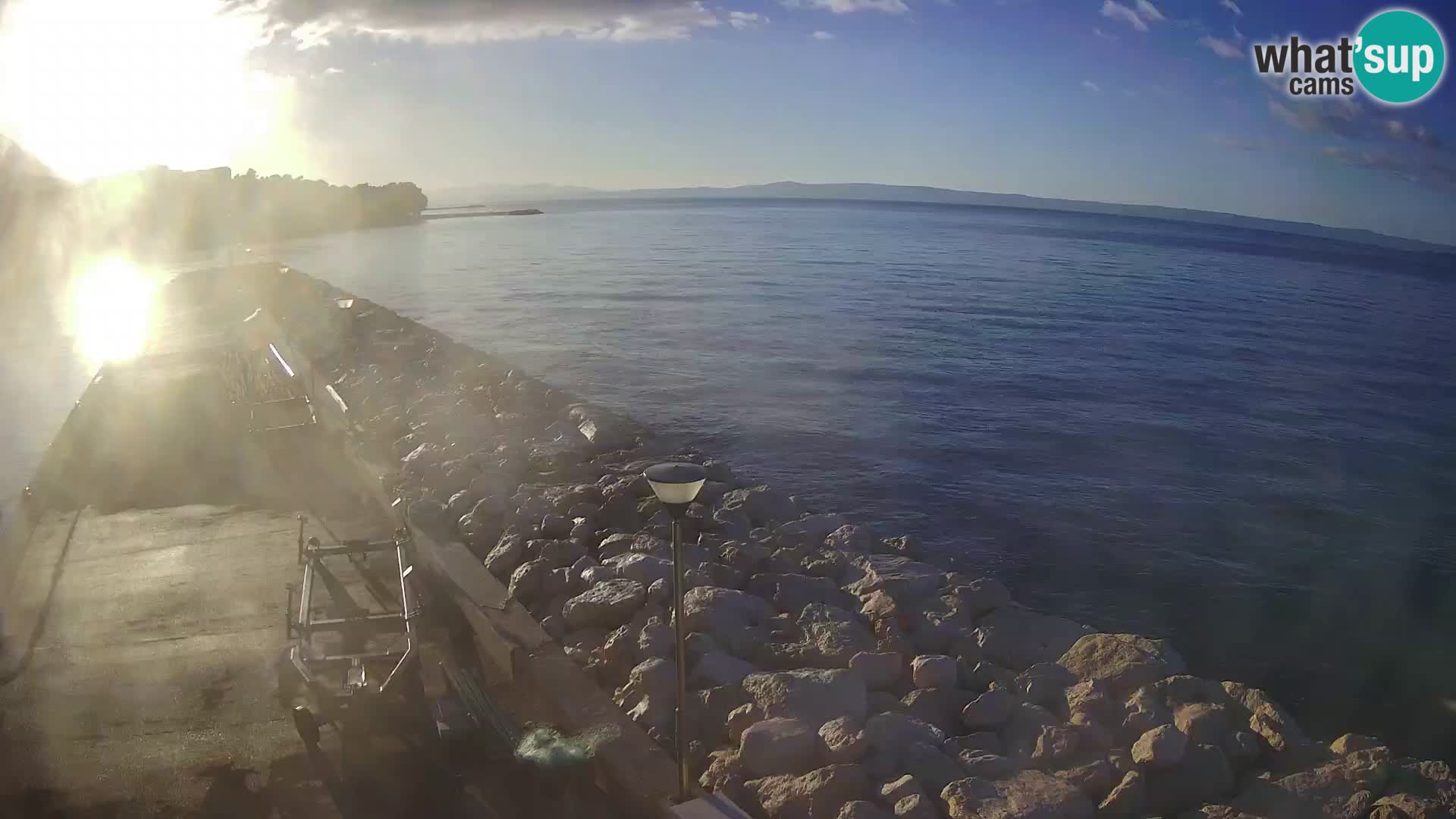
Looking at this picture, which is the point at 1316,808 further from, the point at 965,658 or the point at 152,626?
the point at 152,626

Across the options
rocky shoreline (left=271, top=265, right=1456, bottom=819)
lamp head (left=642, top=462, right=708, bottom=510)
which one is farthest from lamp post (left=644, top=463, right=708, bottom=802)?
rocky shoreline (left=271, top=265, right=1456, bottom=819)

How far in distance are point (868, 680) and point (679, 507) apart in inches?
114

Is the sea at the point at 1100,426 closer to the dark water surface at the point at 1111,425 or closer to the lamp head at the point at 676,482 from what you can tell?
the dark water surface at the point at 1111,425

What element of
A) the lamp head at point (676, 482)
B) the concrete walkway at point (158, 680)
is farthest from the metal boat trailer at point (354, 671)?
the lamp head at point (676, 482)

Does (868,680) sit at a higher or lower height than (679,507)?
lower

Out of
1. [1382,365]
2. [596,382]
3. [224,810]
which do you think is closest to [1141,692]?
[224,810]

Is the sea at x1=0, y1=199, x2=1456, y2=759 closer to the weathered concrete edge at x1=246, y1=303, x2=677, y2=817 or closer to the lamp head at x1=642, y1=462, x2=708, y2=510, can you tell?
the weathered concrete edge at x1=246, y1=303, x2=677, y2=817

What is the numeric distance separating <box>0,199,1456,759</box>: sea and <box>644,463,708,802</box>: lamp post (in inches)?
243

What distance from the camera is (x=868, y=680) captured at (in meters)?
7.12

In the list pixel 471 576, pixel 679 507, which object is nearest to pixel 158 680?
pixel 471 576

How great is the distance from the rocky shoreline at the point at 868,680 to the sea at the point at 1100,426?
8.33 feet

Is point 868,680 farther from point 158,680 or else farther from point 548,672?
point 158,680

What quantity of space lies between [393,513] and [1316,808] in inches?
327

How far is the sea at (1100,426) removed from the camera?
10945mm
